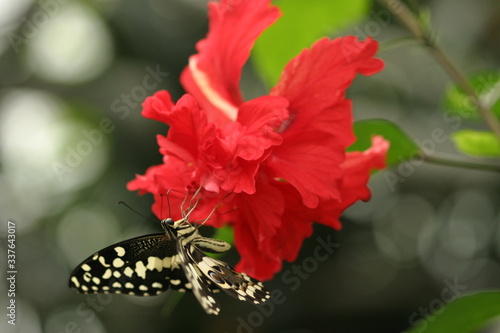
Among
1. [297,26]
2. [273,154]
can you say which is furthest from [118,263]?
[297,26]

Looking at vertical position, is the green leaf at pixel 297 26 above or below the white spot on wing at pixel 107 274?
above

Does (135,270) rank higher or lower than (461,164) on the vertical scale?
lower

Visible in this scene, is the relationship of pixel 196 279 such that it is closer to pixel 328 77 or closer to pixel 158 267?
pixel 158 267

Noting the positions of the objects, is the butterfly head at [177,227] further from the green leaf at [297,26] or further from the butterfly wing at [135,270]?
the green leaf at [297,26]

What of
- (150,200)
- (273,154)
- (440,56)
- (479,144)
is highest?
(440,56)

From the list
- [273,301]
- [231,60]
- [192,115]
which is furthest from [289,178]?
[273,301]

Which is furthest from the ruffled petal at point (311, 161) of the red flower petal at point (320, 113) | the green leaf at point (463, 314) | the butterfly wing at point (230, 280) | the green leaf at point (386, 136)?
the green leaf at point (463, 314)

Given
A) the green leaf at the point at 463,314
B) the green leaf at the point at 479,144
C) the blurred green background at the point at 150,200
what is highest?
Result: the green leaf at the point at 479,144

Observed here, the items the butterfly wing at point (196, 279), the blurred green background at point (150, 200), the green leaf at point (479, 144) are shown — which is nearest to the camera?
the butterfly wing at point (196, 279)
